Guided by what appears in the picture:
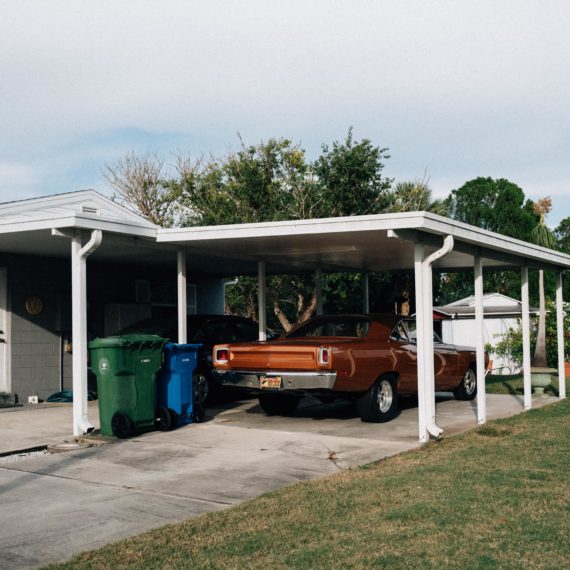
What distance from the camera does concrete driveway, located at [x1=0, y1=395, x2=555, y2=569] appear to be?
5.77 meters

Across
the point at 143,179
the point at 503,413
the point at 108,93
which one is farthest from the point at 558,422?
the point at 143,179

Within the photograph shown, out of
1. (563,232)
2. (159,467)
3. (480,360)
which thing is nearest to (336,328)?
(480,360)

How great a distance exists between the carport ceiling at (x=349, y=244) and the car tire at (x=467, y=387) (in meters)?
1.99

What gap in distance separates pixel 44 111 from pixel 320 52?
1175cm

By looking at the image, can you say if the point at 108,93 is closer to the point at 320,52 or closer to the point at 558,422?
the point at 320,52

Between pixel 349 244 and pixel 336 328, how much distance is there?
1301mm

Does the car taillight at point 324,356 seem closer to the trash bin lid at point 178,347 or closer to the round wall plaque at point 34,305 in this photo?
the trash bin lid at point 178,347

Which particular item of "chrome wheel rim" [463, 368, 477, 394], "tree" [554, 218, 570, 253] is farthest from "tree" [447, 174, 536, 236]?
"chrome wheel rim" [463, 368, 477, 394]

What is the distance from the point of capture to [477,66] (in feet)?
44.9

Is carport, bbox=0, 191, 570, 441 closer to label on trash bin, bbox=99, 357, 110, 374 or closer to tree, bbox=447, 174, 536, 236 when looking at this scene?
label on trash bin, bbox=99, 357, 110, 374

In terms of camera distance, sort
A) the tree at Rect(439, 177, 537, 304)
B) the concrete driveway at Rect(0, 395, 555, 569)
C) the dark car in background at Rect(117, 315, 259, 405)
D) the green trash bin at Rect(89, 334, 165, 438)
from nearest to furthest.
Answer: the concrete driveway at Rect(0, 395, 555, 569)
the green trash bin at Rect(89, 334, 165, 438)
the dark car in background at Rect(117, 315, 259, 405)
the tree at Rect(439, 177, 537, 304)

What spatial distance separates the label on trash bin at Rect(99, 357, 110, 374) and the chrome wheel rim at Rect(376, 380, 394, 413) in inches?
148

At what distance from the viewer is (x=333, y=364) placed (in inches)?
393

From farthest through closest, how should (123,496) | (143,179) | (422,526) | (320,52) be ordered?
(143,179), (320,52), (123,496), (422,526)
